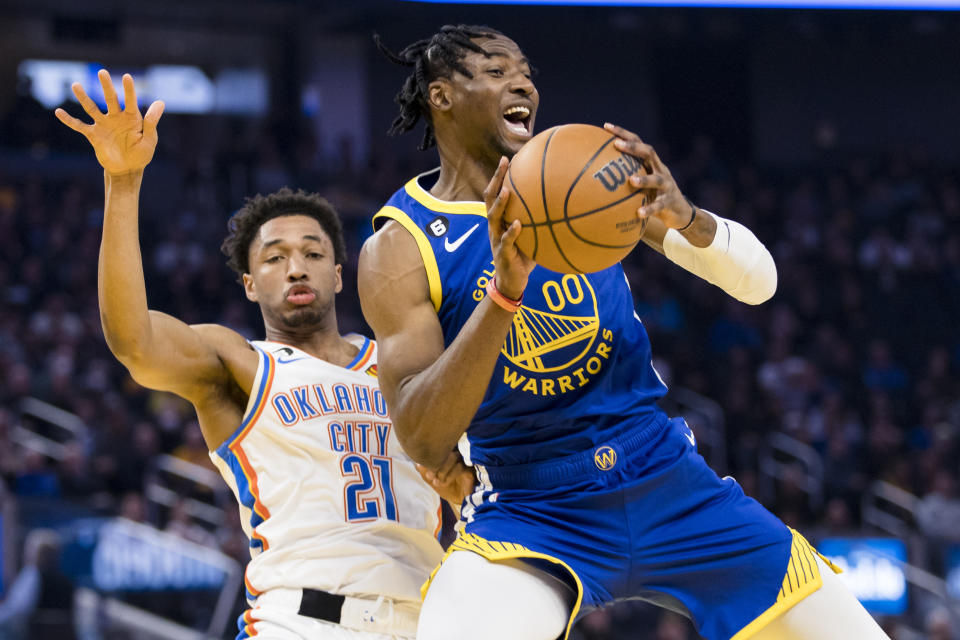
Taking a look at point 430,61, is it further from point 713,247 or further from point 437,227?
point 713,247

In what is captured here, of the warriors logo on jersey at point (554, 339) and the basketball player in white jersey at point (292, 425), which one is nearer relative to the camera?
the warriors logo on jersey at point (554, 339)

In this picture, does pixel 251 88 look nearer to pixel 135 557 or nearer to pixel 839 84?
pixel 839 84

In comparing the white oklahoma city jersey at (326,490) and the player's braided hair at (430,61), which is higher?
the player's braided hair at (430,61)

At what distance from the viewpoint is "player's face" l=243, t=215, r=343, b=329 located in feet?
12.6

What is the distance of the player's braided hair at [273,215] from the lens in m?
4.08

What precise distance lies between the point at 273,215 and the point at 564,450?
5.23ft

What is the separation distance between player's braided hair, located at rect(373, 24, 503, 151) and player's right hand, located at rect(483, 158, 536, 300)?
0.68 metres

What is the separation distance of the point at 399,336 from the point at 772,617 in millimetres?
1149

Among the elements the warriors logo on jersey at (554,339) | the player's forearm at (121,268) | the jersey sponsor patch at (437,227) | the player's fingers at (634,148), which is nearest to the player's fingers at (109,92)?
the player's forearm at (121,268)

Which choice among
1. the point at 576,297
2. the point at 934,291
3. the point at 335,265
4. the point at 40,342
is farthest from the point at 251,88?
the point at 576,297

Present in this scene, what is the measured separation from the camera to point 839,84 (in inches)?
746

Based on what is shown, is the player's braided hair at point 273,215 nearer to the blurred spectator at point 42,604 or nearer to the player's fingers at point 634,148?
the player's fingers at point 634,148

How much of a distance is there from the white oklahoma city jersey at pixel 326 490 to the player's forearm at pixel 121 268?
19.9 inches

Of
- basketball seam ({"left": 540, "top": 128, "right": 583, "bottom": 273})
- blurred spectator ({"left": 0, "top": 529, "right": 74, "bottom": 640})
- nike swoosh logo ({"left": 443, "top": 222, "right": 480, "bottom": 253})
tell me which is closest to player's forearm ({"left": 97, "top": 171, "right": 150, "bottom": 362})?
nike swoosh logo ({"left": 443, "top": 222, "right": 480, "bottom": 253})
